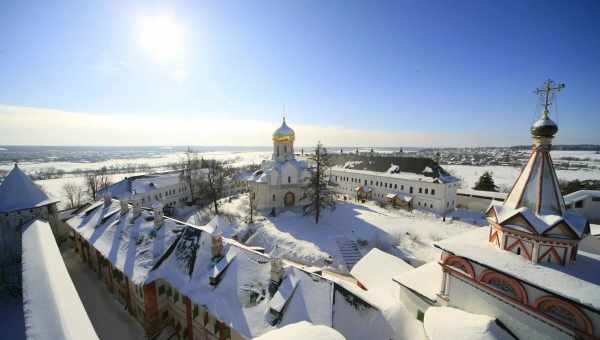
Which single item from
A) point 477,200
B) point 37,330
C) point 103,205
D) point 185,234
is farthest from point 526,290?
point 477,200

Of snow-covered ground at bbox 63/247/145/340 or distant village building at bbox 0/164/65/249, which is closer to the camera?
snow-covered ground at bbox 63/247/145/340

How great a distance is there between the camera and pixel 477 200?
31.8 m

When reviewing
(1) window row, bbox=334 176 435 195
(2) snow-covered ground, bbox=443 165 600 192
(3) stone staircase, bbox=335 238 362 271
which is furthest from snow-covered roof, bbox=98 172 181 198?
(2) snow-covered ground, bbox=443 165 600 192

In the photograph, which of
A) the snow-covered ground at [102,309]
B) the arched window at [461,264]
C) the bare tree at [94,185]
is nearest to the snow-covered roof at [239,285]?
the snow-covered ground at [102,309]

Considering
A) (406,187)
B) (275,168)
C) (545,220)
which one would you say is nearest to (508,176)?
(406,187)

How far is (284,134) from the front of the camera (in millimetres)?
31500

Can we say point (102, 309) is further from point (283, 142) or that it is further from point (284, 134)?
point (284, 134)

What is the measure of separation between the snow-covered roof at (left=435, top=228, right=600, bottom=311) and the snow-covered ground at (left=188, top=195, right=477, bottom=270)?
36.7 feet

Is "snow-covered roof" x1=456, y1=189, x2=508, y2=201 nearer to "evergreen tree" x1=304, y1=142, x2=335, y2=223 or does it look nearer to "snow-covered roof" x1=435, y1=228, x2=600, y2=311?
"evergreen tree" x1=304, y1=142, x2=335, y2=223

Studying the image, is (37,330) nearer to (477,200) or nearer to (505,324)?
(505,324)

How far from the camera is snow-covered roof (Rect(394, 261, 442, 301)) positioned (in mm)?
10164

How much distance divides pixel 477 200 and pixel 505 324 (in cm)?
2991

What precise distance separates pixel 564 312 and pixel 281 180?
25.6m

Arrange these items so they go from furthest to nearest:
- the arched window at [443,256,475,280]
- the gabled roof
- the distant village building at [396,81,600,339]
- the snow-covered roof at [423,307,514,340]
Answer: the arched window at [443,256,475,280] < the gabled roof < the snow-covered roof at [423,307,514,340] < the distant village building at [396,81,600,339]
